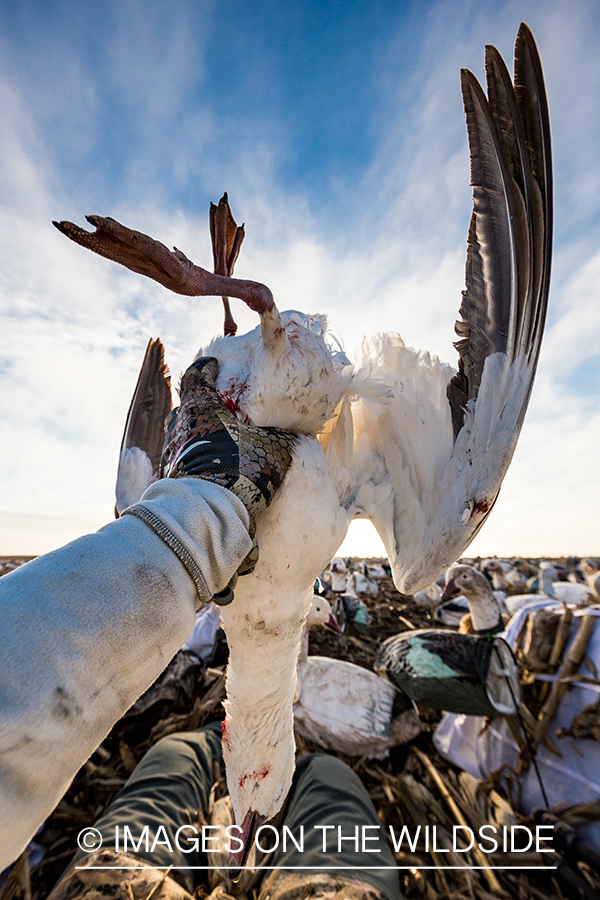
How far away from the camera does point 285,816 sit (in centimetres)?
219

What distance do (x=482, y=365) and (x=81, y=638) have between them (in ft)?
4.82

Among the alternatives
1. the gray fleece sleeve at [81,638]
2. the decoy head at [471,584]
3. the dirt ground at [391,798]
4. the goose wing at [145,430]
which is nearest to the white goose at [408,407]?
the gray fleece sleeve at [81,638]

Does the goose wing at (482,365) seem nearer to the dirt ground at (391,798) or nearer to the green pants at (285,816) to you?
the green pants at (285,816)

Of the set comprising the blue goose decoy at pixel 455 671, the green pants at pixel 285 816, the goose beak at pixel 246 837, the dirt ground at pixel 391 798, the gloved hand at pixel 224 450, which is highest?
the gloved hand at pixel 224 450

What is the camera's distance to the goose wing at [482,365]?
1340 mm

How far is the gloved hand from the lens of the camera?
38.4 inches

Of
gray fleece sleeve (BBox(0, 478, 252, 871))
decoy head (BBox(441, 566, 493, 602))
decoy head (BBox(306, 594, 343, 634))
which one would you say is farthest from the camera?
decoy head (BBox(441, 566, 493, 602))

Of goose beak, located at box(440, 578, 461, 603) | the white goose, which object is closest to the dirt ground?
the white goose

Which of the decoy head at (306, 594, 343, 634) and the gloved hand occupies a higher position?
the gloved hand

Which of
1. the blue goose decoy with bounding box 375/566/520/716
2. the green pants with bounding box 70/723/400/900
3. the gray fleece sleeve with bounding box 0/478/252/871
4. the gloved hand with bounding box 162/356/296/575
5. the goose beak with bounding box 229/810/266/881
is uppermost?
the gloved hand with bounding box 162/356/296/575

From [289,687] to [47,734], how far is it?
59.8 inches

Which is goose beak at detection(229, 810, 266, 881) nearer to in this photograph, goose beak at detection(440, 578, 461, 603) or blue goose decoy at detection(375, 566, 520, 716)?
blue goose decoy at detection(375, 566, 520, 716)

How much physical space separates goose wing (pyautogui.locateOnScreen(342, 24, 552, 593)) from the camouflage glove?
22.5 inches

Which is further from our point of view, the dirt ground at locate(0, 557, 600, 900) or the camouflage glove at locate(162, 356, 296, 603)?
the dirt ground at locate(0, 557, 600, 900)
